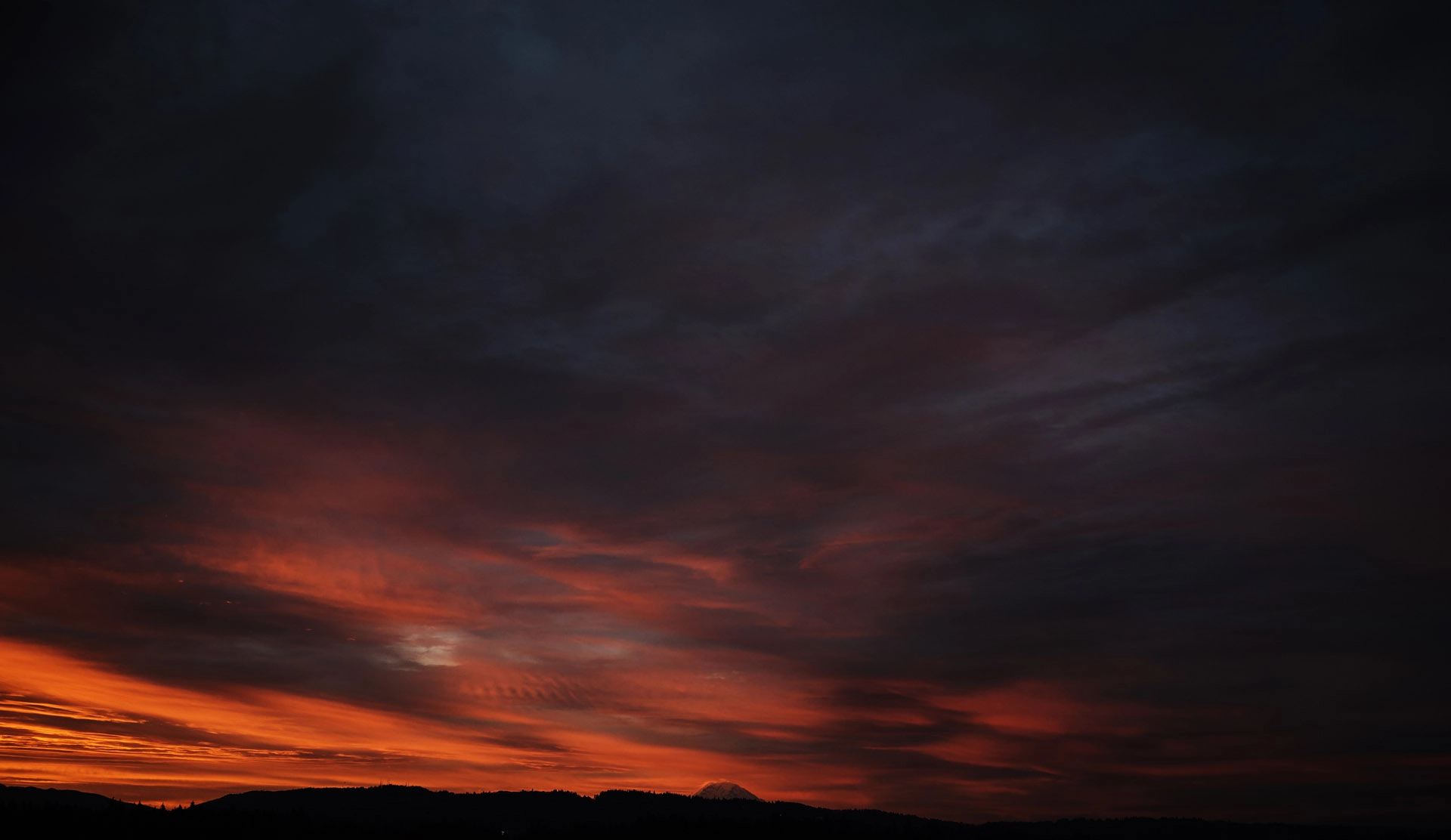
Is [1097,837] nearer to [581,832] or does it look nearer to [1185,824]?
[1185,824]

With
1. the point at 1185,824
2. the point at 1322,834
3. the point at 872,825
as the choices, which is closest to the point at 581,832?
the point at 872,825

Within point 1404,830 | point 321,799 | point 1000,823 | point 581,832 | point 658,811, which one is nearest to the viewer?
point 581,832

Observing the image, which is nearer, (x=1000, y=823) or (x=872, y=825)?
(x=872, y=825)

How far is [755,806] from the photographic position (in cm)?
13788

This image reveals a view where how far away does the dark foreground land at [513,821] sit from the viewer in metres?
76.4

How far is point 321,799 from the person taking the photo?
15212 centimetres

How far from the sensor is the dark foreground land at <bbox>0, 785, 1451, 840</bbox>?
76438 millimetres

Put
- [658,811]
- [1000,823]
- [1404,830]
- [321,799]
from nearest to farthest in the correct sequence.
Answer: [1404,830]
[658,811]
[1000,823]
[321,799]

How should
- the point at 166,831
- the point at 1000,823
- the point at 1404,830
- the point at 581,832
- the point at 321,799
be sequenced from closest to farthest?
the point at 166,831 < the point at 581,832 < the point at 1404,830 < the point at 1000,823 < the point at 321,799

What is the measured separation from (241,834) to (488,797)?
277ft

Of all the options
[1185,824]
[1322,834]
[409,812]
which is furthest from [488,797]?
[1322,834]

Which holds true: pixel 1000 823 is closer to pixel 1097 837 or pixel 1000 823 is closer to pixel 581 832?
pixel 1097 837

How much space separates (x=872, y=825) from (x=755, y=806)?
921 inches

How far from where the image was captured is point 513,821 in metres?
132
